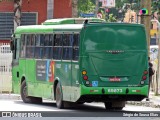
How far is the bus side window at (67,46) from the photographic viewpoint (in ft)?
94.5

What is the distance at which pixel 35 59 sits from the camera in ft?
105

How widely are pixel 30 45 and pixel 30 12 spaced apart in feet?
83.4

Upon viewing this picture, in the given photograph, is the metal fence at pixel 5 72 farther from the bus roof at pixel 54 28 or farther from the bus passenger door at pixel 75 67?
the bus passenger door at pixel 75 67

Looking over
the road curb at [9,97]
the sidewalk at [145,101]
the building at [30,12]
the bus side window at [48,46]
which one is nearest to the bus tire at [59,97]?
the bus side window at [48,46]

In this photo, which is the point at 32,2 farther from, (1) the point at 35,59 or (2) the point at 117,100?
(2) the point at 117,100

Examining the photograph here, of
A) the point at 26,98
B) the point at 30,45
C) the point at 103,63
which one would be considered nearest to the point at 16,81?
the point at 26,98

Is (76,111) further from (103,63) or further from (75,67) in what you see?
(103,63)

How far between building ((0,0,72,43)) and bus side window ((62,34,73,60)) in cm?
2786

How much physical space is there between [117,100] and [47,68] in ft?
11.4

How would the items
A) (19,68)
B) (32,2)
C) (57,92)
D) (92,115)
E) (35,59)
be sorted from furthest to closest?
(32,2)
(19,68)
(35,59)
(57,92)
(92,115)

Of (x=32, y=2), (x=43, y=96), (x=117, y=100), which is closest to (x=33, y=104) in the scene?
(x=43, y=96)

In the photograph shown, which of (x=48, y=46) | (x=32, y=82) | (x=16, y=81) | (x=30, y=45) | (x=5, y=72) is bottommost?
(x=5, y=72)

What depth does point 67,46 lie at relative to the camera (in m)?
29.0

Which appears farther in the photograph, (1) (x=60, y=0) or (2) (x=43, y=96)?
(1) (x=60, y=0)
